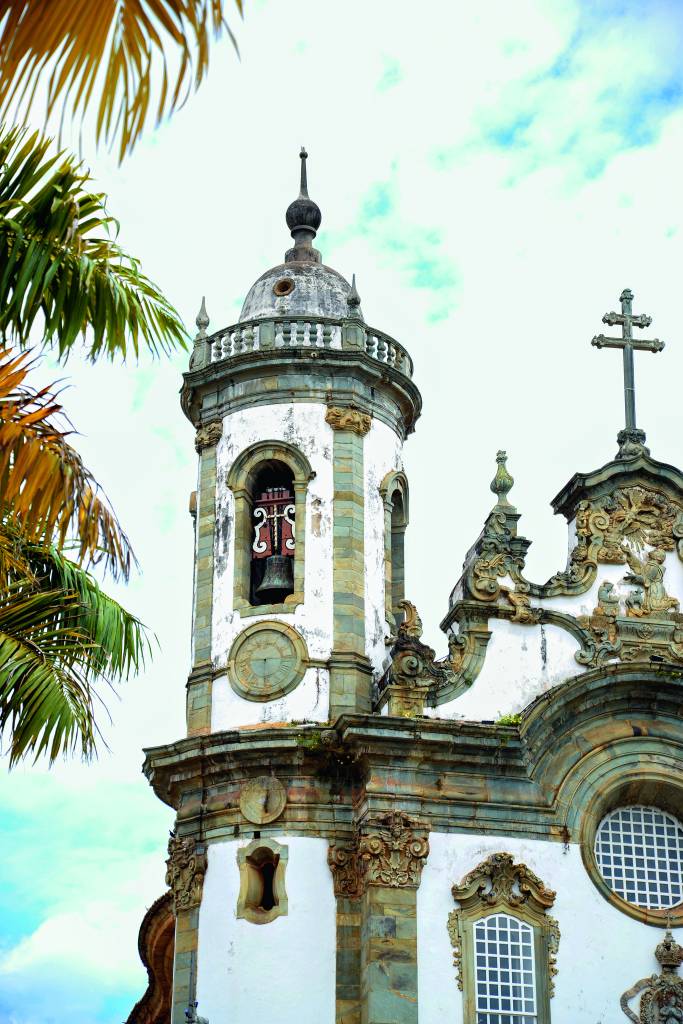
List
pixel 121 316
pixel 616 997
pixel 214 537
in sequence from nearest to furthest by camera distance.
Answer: pixel 121 316 < pixel 616 997 < pixel 214 537

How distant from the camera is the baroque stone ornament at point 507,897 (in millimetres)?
22578

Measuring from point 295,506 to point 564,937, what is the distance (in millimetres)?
7767

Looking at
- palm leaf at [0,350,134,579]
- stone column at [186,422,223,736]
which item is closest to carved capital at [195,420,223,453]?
stone column at [186,422,223,736]

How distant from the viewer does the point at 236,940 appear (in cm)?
2305

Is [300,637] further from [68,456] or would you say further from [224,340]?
[68,456]

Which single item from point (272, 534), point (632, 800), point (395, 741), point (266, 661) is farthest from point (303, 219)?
point (632, 800)

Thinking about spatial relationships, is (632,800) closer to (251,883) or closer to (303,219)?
(251,883)

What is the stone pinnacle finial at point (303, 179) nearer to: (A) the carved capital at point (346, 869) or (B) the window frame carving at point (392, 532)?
(B) the window frame carving at point (392, 532)

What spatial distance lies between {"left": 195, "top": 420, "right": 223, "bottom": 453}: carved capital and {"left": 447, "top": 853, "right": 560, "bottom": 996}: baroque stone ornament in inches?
328

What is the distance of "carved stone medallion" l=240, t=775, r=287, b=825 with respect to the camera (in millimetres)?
23516

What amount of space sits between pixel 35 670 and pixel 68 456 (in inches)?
79.9

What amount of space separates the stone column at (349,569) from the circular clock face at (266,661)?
0.60 metres

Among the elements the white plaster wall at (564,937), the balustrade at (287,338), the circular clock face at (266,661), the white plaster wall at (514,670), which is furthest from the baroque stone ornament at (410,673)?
the balustrade at (287,338)

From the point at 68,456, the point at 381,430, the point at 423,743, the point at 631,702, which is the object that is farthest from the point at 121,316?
the point at 381,430
